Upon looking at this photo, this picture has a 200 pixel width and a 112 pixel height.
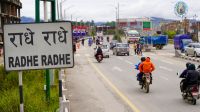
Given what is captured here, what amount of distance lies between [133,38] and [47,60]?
99.2 m

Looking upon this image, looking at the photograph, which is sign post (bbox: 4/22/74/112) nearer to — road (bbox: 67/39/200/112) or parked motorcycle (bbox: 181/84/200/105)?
road (bbox: 67/39/200/112)

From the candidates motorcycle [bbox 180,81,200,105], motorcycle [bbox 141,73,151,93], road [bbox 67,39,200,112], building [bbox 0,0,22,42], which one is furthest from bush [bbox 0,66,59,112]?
building [bbox 0,0,22,42]

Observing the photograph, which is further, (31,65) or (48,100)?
(48,100)

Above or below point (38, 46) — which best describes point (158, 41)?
below

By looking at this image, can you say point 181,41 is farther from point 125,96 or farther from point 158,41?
point 125,96

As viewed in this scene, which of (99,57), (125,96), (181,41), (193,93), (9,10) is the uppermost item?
(9,10)

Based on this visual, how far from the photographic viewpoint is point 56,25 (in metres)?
8.59

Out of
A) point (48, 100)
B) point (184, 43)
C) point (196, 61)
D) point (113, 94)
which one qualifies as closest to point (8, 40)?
point (48, 100)

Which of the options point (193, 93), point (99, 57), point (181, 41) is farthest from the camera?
point (181, 41)

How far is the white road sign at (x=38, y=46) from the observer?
28.1 ft

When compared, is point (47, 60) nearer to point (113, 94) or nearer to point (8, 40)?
point (8, 40)

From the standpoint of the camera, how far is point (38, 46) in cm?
862

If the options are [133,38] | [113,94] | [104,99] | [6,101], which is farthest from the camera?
[133,38]

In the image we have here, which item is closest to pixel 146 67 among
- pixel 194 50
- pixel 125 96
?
pixel 125 96
